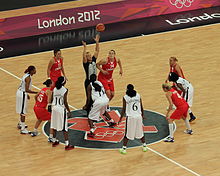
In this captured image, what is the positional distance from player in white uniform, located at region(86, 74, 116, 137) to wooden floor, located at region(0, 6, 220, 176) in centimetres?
92

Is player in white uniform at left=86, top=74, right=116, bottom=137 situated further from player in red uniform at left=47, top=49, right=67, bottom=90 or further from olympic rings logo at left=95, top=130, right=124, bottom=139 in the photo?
player in red uniform at left=47, top=49, right=67, bottom=90

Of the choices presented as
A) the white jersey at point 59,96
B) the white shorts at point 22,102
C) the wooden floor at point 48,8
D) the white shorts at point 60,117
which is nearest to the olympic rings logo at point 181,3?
the wooden floor at point 48,8

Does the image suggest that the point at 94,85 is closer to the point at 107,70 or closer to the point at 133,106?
the point at 107,70

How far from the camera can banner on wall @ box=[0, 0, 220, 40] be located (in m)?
25.5

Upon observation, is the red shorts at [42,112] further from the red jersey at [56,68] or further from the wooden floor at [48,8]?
the wooden floor at [48,8]

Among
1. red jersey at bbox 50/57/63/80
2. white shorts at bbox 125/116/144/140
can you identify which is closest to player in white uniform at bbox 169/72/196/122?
white shorts at bbox 125/116/144/140

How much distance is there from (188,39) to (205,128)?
8408 millimetres

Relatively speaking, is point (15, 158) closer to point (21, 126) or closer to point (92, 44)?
point (21, 126)

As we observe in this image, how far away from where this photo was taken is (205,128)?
1709 cm

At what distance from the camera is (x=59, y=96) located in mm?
15758

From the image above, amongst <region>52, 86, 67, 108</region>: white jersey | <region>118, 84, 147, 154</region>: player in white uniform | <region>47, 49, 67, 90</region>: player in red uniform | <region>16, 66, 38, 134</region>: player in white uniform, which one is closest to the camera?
<region>118, 84, 147, 154</region>: player in white uniform

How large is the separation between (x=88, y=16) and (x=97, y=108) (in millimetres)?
10832

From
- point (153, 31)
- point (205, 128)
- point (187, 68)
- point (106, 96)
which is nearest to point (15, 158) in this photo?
point (106, 96)

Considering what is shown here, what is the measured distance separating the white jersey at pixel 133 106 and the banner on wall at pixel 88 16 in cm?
1102
